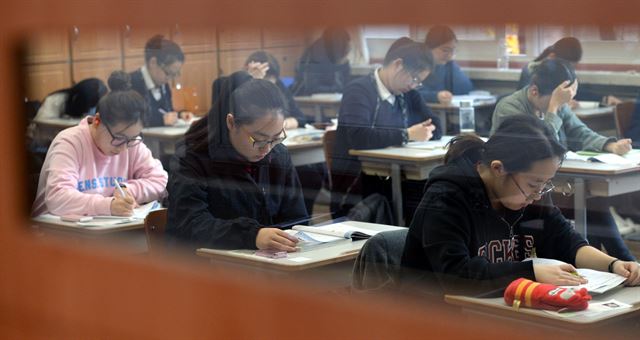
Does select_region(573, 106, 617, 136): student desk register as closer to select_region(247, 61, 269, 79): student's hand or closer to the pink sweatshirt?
Result: select_region(247, 61, 269, 79): student's hand

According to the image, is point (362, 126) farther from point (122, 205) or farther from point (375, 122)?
point (122, 205)

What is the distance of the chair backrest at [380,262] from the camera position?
135cm

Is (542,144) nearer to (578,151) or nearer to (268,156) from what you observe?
(578,151)

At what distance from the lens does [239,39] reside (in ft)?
4.32

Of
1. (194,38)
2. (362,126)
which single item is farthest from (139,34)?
(362,126)

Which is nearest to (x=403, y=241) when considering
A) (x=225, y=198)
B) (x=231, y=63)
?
(x=231, y=63)

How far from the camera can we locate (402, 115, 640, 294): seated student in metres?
1.40

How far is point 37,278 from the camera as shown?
1.63 m

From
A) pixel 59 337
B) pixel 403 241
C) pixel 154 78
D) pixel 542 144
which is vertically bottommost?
pixel 59 337

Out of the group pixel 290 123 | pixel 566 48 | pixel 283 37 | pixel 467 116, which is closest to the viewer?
pixel 566 48

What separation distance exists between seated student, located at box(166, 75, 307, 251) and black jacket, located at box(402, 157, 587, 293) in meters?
0.32

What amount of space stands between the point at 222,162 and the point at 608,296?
74 cm

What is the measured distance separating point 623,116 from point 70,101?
42.3 inches

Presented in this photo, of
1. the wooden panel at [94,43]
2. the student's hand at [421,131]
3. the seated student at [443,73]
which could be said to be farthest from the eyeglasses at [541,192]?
the student's hand at [421,131]
